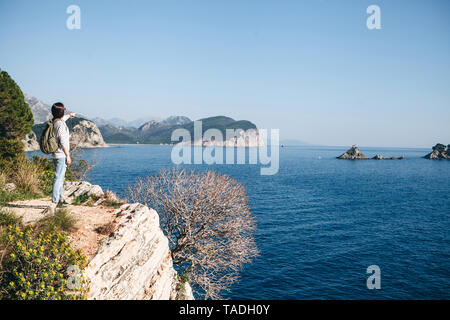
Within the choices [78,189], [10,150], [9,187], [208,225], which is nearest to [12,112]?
[10,150]

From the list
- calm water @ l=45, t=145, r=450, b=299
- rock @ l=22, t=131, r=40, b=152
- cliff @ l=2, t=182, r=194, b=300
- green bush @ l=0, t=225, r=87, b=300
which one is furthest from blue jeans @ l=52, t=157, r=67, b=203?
rock @ l=22, t=131, r=40, b=152

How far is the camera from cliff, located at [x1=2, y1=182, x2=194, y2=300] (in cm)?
1004

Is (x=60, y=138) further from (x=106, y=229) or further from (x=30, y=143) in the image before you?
(x=30, y=143)

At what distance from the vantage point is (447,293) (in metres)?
25.0

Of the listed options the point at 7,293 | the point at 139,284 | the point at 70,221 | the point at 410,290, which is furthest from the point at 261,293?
the point at 7,293

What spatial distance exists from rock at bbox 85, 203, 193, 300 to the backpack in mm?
4158

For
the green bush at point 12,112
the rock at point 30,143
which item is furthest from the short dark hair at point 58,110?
the rock at point 30,143

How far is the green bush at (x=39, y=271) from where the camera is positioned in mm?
7371

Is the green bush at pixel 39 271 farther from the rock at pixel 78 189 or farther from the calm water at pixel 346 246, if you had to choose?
the calm water at pixel 346 246

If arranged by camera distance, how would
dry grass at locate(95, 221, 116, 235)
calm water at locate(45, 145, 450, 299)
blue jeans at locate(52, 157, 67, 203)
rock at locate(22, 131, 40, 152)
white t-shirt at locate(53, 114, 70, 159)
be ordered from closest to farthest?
white t-shirt at locate(53, 114, 70, 159) < blue jeans at locate(52, 157, 67, 203) < dry grass at locate(95, 221, 116, 235) < calm water at locate(45, 145, 450, 299) < rock at locate(22, 131, 40, 152)

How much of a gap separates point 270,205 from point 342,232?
53.5 ft

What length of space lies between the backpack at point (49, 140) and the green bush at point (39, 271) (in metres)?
3.00

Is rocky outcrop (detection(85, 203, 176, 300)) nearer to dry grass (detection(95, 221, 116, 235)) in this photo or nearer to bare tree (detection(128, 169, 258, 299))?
dry grass (detection(95, 221, 116, 235))

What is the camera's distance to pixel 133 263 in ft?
37.7
